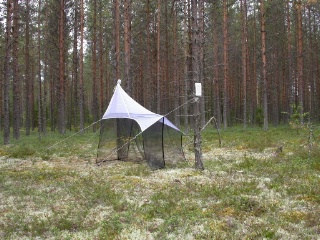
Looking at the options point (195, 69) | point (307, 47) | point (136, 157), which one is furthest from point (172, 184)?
point (307, 47)

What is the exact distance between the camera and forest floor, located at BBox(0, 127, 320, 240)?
216 inches

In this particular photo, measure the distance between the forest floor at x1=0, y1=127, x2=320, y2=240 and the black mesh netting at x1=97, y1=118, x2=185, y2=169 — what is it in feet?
1.80

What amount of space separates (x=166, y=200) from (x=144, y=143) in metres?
4.67

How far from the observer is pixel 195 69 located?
34.6 feet

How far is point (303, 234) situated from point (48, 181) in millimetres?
6695

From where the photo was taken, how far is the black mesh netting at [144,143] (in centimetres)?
1143

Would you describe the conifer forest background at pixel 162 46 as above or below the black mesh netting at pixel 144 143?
above

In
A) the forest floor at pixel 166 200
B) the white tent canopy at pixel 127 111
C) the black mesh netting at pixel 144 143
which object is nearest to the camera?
the forest floor at pixel 166 200

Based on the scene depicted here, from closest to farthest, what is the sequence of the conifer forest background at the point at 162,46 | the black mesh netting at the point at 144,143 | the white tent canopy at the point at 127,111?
Answer: the black mesh netting at the point at 144,143, the white tent canopy at the point at 127,111, the conifer forest background at the point at 162,46

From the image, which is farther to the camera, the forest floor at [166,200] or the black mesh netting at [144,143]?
the black mesh netting at [144,143]

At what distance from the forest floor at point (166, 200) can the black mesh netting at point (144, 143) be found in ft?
1.80

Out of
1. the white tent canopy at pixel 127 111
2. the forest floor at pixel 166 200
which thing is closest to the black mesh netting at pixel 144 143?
the white tent canopy at pixel 127 111

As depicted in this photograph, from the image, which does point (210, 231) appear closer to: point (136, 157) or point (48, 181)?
point (48, 181)

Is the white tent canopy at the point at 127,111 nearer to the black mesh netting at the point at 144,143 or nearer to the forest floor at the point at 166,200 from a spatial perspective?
the black mesh netting at the point at 144,143
